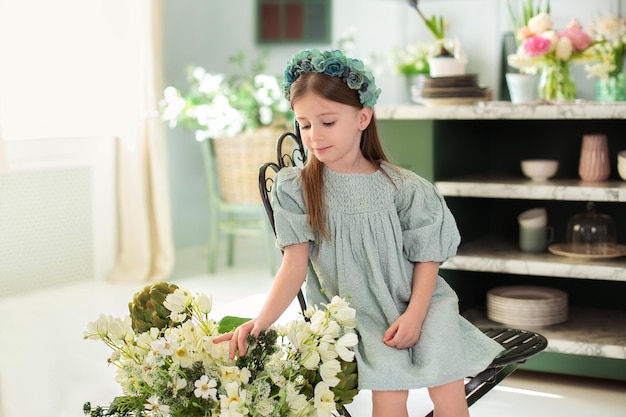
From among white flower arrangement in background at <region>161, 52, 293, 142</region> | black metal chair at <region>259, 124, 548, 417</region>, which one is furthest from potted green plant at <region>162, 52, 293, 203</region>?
black metal chair at <region>259, 124, 548, 417</region>

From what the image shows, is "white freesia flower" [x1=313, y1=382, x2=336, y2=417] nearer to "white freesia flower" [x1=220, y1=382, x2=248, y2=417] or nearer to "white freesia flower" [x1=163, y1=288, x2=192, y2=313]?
"white freesia flower" [x1=220, y1=382, x2=248, y2=417]

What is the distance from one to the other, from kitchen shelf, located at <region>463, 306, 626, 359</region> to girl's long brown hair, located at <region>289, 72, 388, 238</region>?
4.26 feet

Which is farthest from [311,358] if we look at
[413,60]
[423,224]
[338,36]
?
[338,36]

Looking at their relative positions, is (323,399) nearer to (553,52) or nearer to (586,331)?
(586,331)

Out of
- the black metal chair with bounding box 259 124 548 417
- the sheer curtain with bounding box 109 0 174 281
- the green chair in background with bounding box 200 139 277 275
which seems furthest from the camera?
the green chair in background with bounding box 200 139 277 275

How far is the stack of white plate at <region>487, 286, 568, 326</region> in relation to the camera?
128 inches

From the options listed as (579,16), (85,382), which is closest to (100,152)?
(85,382)

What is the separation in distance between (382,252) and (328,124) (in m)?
0.31

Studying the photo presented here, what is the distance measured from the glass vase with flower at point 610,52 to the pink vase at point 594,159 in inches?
15.0

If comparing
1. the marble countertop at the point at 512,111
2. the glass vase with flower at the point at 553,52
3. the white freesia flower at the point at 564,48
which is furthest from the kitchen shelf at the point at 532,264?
the white freesia flower at the point at 564,48

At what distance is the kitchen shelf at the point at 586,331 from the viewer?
3.03 metres

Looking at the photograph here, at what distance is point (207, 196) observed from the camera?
6375 millimetres

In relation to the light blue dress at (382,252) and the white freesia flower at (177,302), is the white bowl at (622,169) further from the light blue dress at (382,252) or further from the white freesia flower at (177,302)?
the white freesia flower at (177,302)

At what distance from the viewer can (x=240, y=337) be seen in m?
1.81
